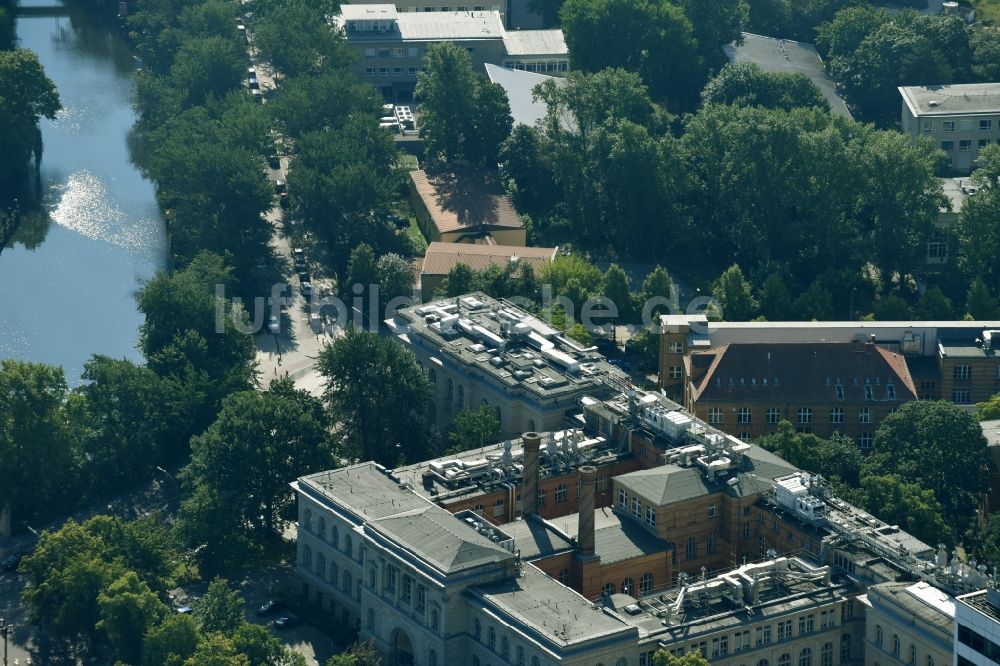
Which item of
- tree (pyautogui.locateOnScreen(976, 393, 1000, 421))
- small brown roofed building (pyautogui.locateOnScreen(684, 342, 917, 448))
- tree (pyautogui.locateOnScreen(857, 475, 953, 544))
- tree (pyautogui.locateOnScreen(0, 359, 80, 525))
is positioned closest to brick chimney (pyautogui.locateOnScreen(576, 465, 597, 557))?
tree (pyautogui.locateOnScreen(857, 475, 953, 544))

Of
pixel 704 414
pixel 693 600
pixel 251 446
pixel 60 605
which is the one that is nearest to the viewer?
pixel 693 600

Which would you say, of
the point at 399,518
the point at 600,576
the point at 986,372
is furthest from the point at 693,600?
the point at 986,372

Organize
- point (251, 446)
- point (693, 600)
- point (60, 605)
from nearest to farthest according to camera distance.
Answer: point (693, 600), point (60, 605), point (251, 446)

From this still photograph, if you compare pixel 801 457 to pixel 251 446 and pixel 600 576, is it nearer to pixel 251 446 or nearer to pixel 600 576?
pixel 600 576

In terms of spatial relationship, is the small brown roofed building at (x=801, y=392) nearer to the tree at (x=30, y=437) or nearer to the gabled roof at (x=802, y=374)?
the gabled roof at (x=802, y=374)

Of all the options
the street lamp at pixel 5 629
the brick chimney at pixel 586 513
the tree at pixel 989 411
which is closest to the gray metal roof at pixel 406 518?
the brick chimney at pixel 586 513

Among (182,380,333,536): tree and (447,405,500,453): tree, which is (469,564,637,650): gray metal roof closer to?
(447,405,500,453): tree

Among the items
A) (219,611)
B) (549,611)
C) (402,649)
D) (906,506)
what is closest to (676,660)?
(549,611)
